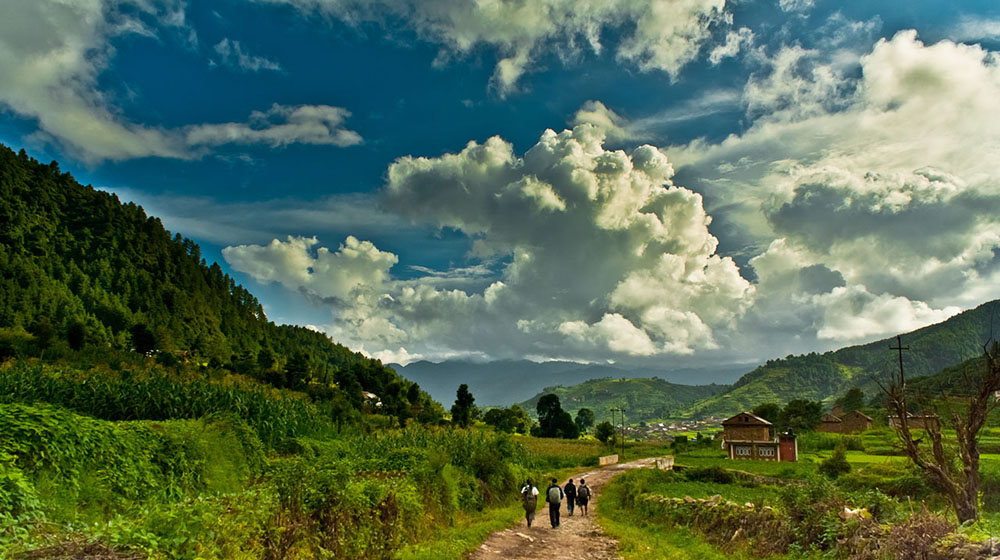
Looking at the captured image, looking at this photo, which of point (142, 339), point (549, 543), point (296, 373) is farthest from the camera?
point (142, 339)

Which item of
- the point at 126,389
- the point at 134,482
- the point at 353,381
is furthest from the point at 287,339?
the point at 134,482

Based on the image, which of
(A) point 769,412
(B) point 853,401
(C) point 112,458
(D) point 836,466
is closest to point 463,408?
(D) point 836,466

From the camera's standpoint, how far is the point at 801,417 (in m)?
126

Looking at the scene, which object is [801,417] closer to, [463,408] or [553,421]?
[553,421]

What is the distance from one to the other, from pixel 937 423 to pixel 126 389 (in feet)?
97.5

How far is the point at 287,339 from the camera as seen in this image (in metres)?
198

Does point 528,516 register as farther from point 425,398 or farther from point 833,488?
point 425,398

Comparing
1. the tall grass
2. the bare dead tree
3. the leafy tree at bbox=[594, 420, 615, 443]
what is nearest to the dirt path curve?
the bare dead tree

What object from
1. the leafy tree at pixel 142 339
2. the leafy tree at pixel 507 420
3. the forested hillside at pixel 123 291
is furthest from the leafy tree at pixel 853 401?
the leafy tree at pixel 142 339

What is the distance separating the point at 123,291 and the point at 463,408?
8600cm

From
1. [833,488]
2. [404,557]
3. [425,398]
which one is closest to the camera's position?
[404,557]

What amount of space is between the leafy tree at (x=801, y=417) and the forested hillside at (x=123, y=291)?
79.6 meters

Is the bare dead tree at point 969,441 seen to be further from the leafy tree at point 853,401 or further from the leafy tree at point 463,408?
the leafy tree at point 853,401

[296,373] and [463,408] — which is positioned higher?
[296,373]
